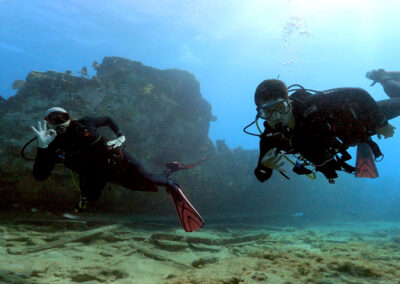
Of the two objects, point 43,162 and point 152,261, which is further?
point 152,261

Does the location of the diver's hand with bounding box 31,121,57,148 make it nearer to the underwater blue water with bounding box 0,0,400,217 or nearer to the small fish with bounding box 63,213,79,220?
the small fish with bounding box 63,213,79,220

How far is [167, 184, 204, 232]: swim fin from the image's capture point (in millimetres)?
5262

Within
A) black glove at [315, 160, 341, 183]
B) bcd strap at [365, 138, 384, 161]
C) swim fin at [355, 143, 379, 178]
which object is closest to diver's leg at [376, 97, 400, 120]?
bcd strap at [365, 138, 384, 161]

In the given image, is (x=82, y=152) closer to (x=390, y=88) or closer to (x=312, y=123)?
(x=312, y=123)

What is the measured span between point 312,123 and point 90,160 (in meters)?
3.70

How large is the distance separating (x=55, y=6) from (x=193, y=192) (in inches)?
1170

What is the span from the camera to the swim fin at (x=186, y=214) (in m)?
5.26

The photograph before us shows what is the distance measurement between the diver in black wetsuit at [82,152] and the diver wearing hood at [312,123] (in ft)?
9.00

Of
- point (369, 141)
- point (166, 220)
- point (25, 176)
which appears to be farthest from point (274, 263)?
point (25, 176)

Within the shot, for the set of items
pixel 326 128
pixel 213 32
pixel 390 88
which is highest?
pixel 213 32

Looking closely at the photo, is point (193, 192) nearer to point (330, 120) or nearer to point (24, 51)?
point (330, 120)

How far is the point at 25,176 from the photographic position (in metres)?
7.08

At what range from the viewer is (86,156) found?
13.0ft

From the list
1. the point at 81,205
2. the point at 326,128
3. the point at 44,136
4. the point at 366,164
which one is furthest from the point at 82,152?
the point at 366,164
